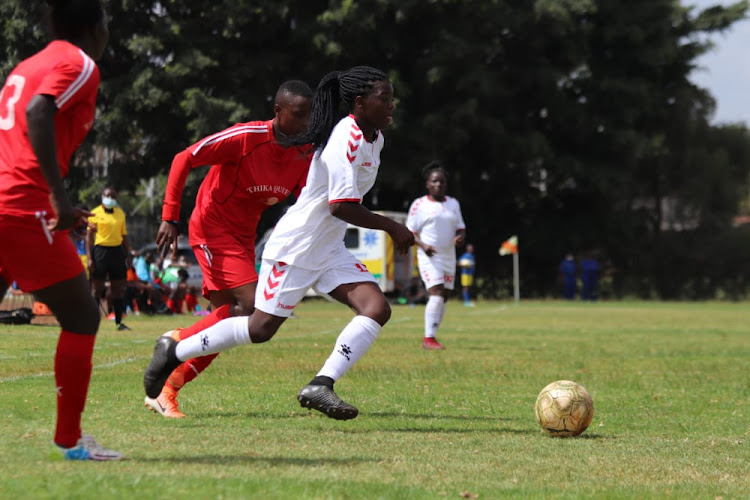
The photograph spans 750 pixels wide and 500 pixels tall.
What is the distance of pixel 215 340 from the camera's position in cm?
679

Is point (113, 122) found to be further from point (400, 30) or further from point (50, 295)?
point (50, 295)

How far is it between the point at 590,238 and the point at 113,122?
1872 cm

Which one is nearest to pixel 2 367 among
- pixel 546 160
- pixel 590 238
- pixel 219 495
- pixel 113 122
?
pixel 219 495

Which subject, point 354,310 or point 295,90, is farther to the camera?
point 295,90

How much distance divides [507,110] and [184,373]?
3421cm

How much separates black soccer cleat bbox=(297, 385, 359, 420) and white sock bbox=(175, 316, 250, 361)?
1.88ft

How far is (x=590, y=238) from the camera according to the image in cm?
4300

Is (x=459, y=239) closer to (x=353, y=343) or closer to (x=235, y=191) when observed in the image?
(x=235, y=191)

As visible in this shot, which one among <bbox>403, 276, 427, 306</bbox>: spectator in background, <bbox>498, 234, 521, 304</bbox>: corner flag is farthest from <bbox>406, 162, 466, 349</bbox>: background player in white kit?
<bbox>498, 234, 521, 304</bbox>: corner flag

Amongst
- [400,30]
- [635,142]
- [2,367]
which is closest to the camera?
[2,367]

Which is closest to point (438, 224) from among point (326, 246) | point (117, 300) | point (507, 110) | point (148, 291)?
point (117, 300)

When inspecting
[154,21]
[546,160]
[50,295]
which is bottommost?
[50,295]

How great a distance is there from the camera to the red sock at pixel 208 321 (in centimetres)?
707

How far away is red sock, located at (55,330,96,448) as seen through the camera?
5023 millimetres
